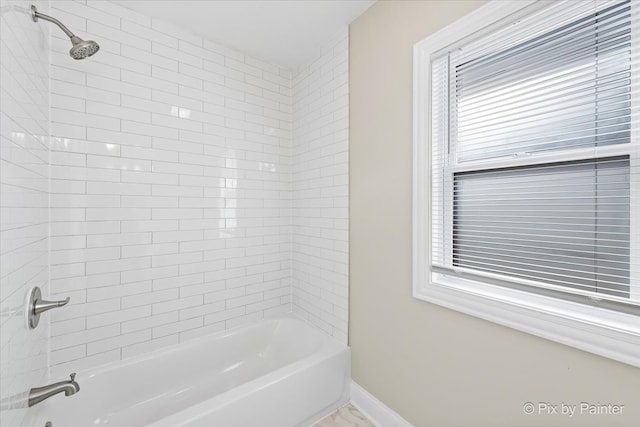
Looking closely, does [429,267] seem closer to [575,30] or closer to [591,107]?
[591,107]

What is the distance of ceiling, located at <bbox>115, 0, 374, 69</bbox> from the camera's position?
170cm

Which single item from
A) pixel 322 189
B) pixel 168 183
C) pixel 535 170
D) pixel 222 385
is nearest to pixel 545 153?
pixel 535 170

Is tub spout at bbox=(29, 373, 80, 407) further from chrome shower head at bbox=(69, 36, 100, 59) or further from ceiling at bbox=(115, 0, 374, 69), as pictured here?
ceiling at bbox=(115, 0, 374, 69)

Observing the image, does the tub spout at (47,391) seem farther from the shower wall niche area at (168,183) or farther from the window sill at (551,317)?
the window sill at (551,317)

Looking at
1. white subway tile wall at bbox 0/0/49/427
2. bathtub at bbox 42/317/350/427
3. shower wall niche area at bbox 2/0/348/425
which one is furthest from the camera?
shower wall niche area at bbox 2/0/348/425

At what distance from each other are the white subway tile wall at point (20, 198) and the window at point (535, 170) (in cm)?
158

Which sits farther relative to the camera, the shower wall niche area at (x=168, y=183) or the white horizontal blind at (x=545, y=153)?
the shower wall niche area at (x=168, y=183)

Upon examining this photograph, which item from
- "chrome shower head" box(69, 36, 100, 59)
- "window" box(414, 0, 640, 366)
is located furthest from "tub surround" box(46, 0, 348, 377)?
"window" box(414, 0, 640, 366)

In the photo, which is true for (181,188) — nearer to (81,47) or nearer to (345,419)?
(81,47)

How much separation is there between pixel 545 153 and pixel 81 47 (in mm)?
2093

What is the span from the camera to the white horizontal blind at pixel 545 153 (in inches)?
35.2

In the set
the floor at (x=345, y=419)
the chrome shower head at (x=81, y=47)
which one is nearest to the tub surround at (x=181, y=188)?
the chrome shower head at (x=81, y=47)

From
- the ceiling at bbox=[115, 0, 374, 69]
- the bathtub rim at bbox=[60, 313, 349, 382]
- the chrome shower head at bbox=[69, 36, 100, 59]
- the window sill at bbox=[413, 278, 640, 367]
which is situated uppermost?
the ceiling at bbox=[115, 0, 374, 69]

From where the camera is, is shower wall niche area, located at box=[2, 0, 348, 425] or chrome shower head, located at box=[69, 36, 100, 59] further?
shower wall niche area, located at box=[2, 0, 348, 425]
